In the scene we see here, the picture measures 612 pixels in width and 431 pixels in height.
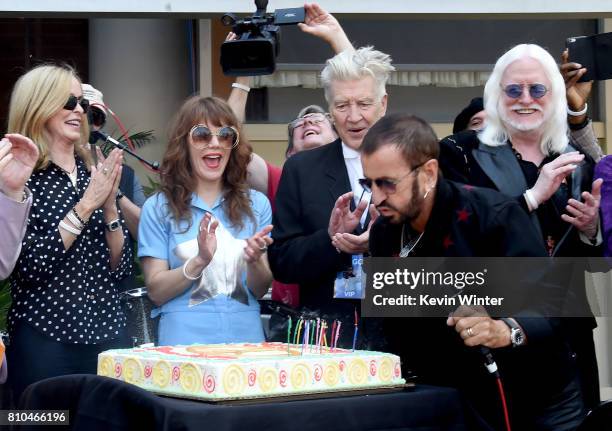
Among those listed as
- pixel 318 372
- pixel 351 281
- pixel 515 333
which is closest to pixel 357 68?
pixel 351 281

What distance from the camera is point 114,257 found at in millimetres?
4445

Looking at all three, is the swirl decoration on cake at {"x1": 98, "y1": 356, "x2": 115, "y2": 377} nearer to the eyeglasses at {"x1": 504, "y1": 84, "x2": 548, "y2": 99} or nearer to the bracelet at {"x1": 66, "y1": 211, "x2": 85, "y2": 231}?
Result: the bracelet at {"x1": 66, "y1": 211, "x2": 85, "y2": 231}

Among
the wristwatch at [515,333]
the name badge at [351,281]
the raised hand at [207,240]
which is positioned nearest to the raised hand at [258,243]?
the raised hand at [207,240]

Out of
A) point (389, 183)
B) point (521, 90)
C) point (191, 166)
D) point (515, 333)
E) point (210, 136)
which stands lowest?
point (515, 333)

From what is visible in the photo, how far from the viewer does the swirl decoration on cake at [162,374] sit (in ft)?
9.48

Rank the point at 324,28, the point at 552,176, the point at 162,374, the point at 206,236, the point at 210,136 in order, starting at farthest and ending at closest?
the point at 324,28
the point at 210,136
the point at 206,236
the point at 552,176
the point at 162,374

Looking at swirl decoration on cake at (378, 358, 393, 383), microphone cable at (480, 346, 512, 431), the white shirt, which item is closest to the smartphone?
the white shirt

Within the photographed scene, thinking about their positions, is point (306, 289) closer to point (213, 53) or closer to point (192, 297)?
Result: point (192, 297)

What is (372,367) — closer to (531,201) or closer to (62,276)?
(531,201)

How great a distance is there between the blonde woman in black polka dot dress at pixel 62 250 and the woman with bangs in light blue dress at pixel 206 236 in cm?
20

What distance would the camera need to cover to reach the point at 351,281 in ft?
12.8

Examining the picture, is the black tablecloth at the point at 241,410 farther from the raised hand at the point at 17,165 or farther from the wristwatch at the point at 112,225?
the wristwatch at the point at 112,225

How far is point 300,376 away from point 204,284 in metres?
1.35

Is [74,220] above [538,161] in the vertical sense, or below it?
below
